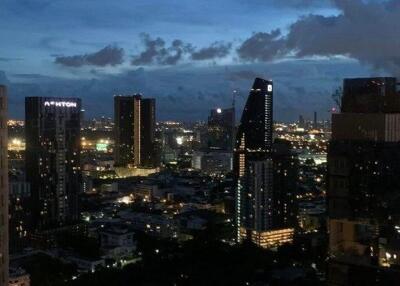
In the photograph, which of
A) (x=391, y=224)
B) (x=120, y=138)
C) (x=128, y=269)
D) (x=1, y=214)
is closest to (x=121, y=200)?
(x=120, y=138)

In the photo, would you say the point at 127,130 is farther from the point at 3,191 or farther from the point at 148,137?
the point at 3,191

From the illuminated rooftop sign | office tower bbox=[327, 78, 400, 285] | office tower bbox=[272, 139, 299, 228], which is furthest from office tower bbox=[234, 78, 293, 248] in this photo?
office tower bbox=[327, 78, 400, 285]

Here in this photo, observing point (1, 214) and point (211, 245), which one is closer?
point (1, 214)

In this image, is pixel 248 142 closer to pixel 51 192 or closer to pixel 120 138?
pixel 51 192

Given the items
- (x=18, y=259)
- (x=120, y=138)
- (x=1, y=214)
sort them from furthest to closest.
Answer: (x=120, y=138), (x=18, y=259), (x=1, y=214)

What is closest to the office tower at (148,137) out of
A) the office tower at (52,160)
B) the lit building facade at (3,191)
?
the office tower at (52,160)

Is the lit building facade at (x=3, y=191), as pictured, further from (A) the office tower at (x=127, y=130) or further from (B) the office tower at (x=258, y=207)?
(A) the office tower at (x=127, y=130)
